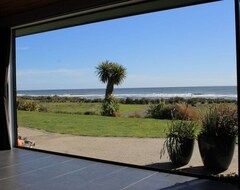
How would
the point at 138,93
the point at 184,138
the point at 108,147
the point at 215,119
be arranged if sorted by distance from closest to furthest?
1. the point at 215,119
2. the point at 184,138
3. the point at 108,147
4. the point at 138,93

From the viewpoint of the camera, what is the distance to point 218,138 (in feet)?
12.2

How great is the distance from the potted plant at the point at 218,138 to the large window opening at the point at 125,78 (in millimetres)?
973

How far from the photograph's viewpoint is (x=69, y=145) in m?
7.16

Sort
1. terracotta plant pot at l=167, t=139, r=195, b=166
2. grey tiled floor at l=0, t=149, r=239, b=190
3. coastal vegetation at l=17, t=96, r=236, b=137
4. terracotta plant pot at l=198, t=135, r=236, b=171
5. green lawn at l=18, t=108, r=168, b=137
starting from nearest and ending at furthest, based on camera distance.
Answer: grey tiled floor at l=0, t=149, r=239, b=190, terracotta plant pot at l=198, t=135, r=236, b=171, terracotta plant pot at l=167, t=139, r=195, b=166, coastal vegetation at l=17, t=96, r=236, b=137, green lawn at l=18, t=108, r=168, b=137

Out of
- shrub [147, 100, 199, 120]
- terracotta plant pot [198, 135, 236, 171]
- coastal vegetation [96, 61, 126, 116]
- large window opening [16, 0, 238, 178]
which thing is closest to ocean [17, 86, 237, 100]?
large window opening [16, 0, 238, 178]

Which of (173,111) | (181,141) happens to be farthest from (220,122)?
(173,111)

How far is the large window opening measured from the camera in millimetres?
7992

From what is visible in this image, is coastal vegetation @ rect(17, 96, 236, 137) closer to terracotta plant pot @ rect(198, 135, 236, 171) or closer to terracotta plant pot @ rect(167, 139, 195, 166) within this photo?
terracotta plant pot @ rect(167, 139, 195, 166)

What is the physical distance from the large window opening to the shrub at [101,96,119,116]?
0.13 ft

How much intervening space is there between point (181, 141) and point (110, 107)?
863 cm

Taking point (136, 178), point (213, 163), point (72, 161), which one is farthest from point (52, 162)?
point (213, 163)

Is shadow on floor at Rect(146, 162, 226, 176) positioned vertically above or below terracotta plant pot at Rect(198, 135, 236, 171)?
below

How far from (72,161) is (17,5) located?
8.39ft

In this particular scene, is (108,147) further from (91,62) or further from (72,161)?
(91,62)
